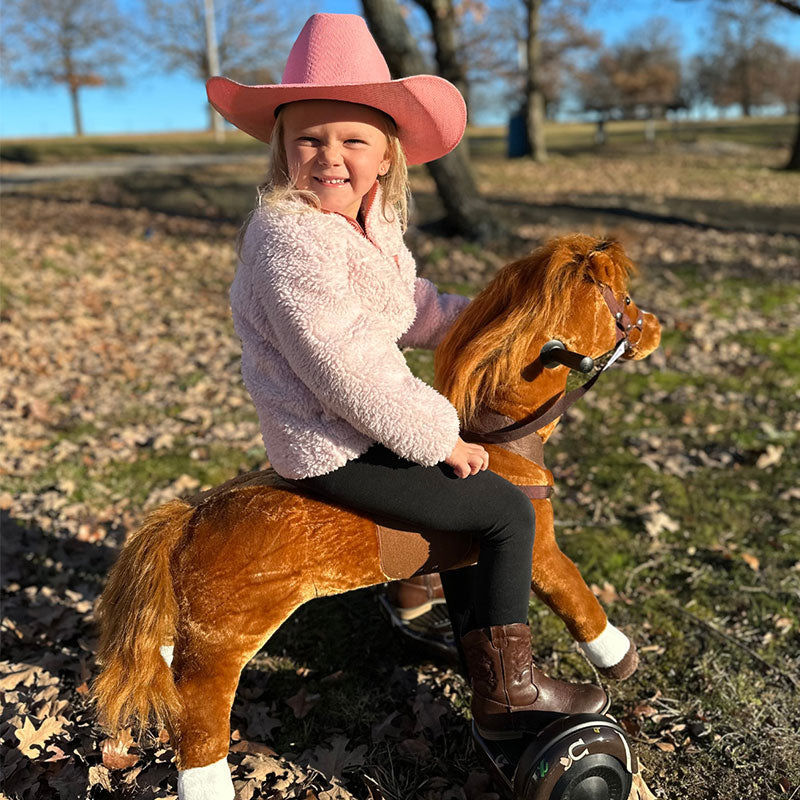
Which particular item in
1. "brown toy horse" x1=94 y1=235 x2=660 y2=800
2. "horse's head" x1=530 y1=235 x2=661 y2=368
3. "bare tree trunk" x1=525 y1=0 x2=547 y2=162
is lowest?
"brown toy horse" x1=94 y1=235 x2=660 y2=800

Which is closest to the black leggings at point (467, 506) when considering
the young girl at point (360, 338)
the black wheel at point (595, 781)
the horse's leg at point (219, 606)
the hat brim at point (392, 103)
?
the young girl at point (360, 338)

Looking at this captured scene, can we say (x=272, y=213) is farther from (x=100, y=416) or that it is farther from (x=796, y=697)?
(x=100, y=416)

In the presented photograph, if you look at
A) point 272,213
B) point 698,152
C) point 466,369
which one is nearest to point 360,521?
point 466,369

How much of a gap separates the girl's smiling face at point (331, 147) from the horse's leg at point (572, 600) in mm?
1375

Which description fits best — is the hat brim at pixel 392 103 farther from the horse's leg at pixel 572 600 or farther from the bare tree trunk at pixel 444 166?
the bare tree trunk at pixel 444 166

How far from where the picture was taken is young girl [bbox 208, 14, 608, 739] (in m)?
2.37

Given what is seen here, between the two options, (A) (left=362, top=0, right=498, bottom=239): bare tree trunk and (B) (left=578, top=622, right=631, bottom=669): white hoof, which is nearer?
(B) (left=578, top=622, right=631, bottom=669): white hoof

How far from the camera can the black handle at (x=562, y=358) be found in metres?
2.59

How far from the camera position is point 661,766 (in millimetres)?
3025

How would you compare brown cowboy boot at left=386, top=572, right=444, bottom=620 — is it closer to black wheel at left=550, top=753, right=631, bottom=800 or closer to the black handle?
black wheel at left=550, top=753, right=631, bottom=800

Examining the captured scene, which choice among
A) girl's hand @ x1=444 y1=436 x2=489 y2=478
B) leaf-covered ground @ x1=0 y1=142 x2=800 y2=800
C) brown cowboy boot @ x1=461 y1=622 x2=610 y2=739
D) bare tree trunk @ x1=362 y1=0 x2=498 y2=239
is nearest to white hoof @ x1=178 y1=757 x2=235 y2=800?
leaf-covered ground @ x1=0 y1=142 x2=800 y2=800

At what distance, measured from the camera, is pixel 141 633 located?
97.0 inches

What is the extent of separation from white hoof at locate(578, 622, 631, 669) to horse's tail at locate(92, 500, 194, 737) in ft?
5.21

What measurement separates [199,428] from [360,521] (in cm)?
402
